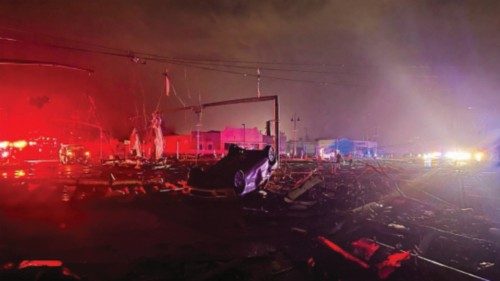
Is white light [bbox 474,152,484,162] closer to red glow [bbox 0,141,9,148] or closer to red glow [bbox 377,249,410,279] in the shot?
red glow [bbox 377,249,410,279]

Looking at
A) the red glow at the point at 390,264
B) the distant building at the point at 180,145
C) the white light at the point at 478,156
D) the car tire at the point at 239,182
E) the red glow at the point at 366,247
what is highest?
the distant building at the point at 180,145

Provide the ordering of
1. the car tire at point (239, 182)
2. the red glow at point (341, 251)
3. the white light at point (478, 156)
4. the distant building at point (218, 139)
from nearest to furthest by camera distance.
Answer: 1. the red glow at point (341, 251)
2. the car tire at point (239, 182)
3. the white light at point (478, 156)
4. the distant building at point (218, 139)

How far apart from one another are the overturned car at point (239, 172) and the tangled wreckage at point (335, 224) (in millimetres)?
44

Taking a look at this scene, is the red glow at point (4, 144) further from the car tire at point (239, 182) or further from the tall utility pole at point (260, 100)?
the car tire at point (239, 182)

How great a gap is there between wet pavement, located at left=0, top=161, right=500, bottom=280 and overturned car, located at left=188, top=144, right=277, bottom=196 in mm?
538

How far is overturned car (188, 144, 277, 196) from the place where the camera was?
14828 millimetres

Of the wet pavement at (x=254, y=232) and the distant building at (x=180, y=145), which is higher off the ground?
the distant building at (x=180, y=145)

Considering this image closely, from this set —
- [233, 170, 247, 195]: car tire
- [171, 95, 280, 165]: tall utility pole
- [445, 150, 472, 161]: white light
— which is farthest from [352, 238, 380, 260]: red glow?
[445, 150, 472, 161]: white light

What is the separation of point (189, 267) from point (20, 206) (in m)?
8.82

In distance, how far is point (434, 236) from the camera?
386 inches

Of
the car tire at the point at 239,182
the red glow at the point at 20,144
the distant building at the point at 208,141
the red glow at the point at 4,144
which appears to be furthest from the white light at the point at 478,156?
the red glow at the point at 20,144

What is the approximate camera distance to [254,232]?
414 inches

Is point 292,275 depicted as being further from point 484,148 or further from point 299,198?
point 484,148

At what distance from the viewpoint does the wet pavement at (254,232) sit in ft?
24.7
